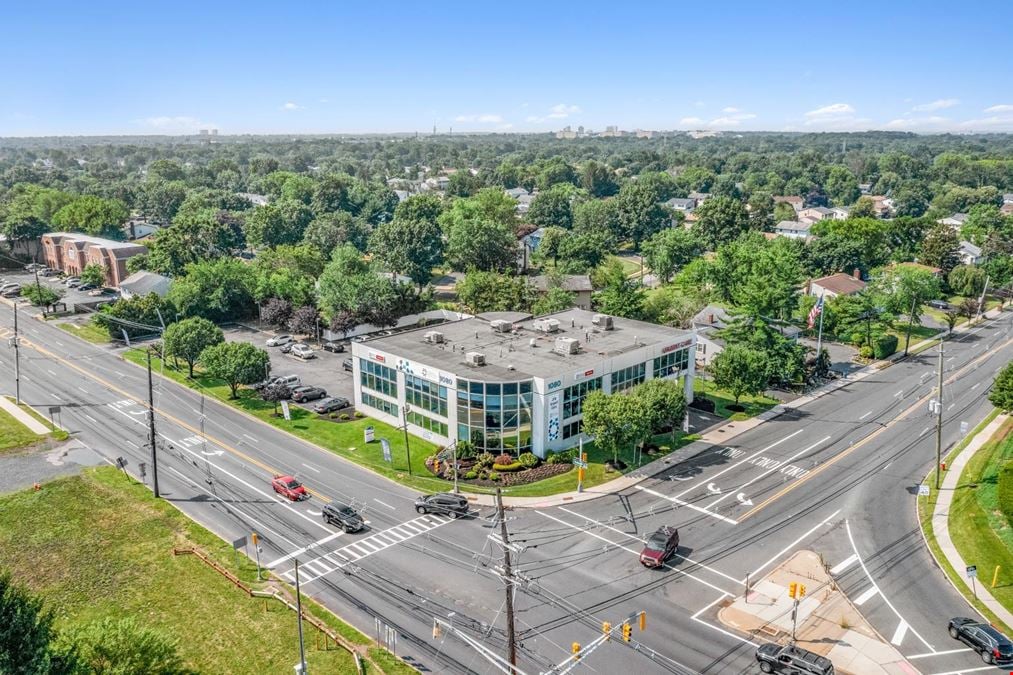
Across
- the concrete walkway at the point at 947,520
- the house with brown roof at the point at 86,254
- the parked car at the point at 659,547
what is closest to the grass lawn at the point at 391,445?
the parked car at the point at 659,547

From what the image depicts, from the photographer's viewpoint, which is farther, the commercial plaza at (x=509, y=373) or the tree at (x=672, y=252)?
the tree at (x=672, y=252)

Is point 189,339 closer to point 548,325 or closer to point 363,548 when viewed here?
point 548,325

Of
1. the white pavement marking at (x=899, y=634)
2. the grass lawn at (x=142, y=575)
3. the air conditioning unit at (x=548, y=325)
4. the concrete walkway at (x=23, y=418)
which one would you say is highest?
the air conditioning unit at (x=548, y=325)

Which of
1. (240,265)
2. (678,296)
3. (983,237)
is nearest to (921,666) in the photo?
(678,296)

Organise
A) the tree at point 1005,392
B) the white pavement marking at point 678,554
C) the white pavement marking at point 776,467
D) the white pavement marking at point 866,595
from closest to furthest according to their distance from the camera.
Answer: the white pavement marking at point 866,595 < the white pavement marking at point 678,554 < the white pavement marking at point 776,467 < the tree at point 1005,392

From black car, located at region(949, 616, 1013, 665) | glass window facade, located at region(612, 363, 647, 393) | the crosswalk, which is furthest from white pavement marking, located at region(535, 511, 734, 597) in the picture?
glass window facade, located at region(612, 363, 647, 393)

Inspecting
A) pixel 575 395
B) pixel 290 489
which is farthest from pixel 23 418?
pixel 575 395

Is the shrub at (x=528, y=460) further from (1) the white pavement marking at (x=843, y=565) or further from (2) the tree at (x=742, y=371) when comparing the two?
(1) the white pavement marking at (x=843, y=565)
